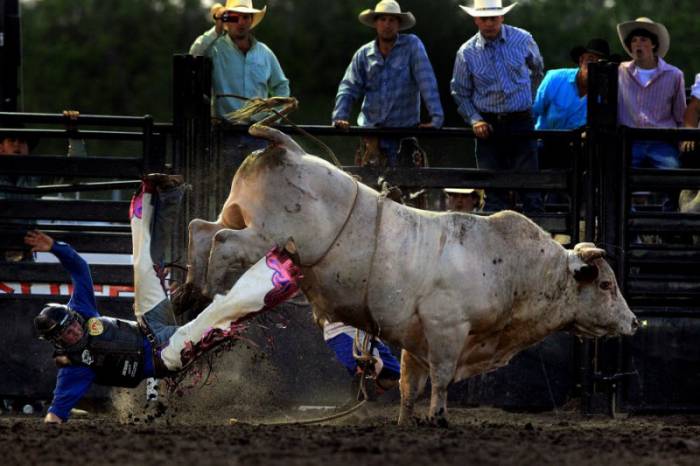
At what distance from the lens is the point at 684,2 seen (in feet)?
115

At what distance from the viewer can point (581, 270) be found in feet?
25.0

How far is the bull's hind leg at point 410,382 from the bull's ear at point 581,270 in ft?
3.05

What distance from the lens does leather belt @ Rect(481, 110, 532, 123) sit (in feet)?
30.8

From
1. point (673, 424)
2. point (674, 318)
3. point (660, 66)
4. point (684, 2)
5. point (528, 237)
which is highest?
point (684, 2)

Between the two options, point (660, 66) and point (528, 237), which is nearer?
point (528, 237)

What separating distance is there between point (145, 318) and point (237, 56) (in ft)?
8.26

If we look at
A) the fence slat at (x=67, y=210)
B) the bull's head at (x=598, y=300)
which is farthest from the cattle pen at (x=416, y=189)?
the bull's head at (x=598, y=300)

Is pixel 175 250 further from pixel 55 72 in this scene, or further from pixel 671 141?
pixel 55 72

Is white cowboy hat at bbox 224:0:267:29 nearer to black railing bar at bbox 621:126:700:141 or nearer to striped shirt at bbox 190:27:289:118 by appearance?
striped shirt at bbox 190:27:289:118

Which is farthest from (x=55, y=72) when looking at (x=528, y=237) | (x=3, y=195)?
(x=528, y=237)

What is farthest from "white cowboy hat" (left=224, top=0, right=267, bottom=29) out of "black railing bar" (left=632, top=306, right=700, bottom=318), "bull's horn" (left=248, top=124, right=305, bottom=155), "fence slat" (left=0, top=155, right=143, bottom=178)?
"black railing bar" (left=632, top=306, right=700, bottom=318)

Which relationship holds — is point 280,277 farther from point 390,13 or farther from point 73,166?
point 390,13

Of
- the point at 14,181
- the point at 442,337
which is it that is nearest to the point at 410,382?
the point at 442,337

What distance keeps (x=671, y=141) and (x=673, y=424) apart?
71.3 inches
